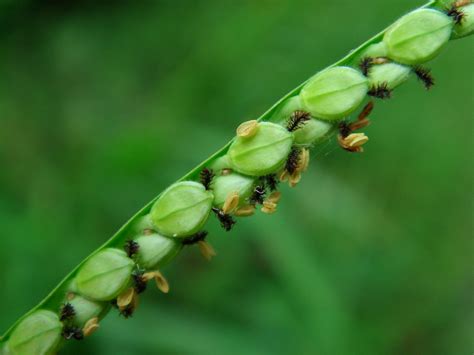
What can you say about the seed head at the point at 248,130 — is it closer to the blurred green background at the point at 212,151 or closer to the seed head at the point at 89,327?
the seed head at the point at 89,327

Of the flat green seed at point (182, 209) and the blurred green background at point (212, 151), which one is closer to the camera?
the flat green seed at point (182, 209)

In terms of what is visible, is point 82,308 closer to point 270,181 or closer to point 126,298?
point 126,298

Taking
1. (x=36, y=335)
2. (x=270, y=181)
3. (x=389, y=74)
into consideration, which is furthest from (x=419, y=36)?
(x=36, y=335)

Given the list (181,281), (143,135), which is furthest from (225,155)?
(181,281)

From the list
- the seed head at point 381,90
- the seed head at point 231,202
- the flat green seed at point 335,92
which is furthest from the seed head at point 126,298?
the seed head at point 381,90

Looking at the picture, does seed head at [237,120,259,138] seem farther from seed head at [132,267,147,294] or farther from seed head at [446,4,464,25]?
seed head at [446,4,464,25]

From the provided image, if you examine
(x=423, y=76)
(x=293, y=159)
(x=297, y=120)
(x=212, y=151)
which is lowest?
(x=212, y=151)

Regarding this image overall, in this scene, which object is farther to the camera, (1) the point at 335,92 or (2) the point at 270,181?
(2) the point at 270,181

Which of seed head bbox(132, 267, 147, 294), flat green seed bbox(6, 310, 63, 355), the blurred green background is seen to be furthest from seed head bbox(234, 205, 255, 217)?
the blurred green background
